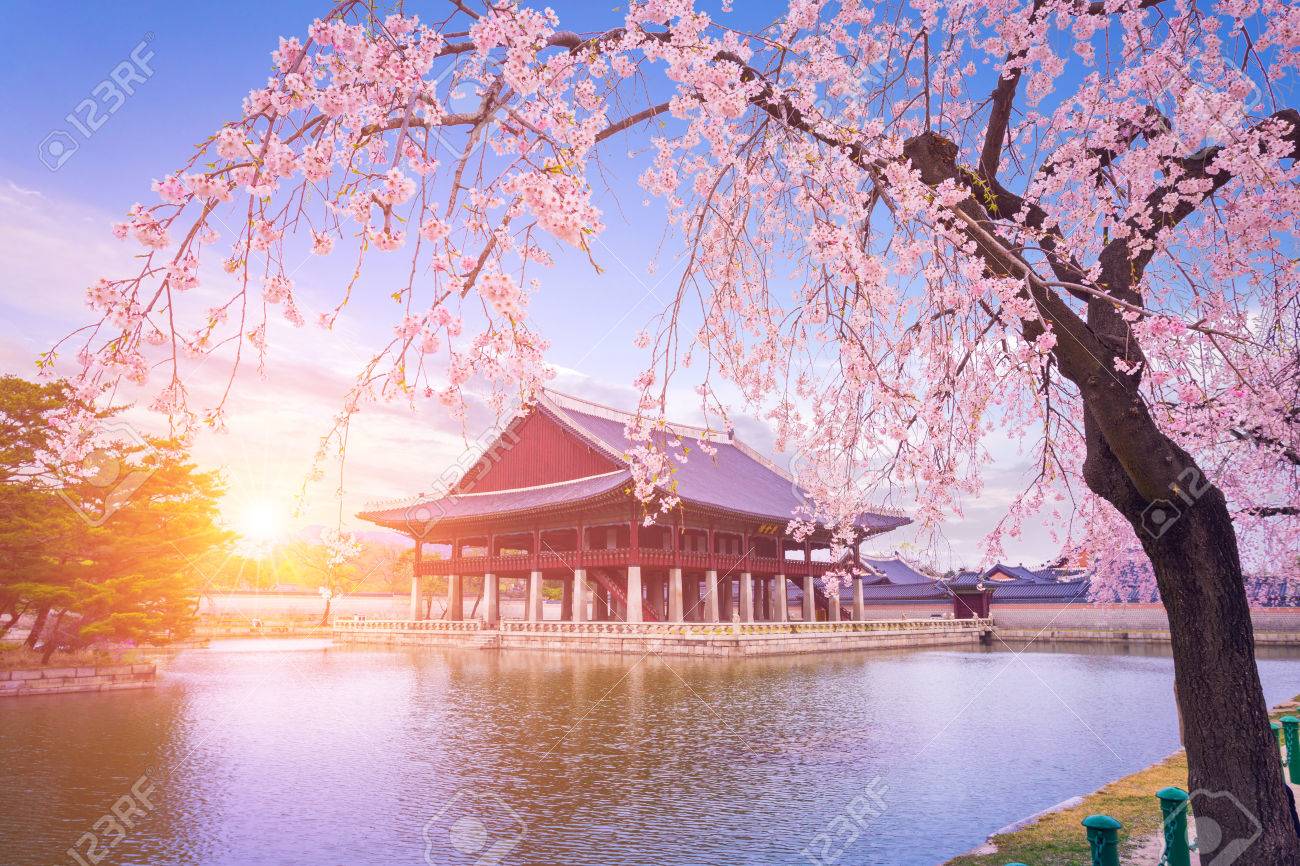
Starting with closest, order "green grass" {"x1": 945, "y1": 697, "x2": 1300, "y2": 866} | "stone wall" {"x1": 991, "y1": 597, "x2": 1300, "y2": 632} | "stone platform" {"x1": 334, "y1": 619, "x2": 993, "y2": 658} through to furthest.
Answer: "green grass" {"x1": 945, "y1": 697, "x2": 1300, "y2": 866} < "stone platform" {"x1": 334, "y1": 619, "x2": 993, "y2": 658} < "stone wall" {"x1": 991, "y1": 597, "x2": 1300, "y2": 632}

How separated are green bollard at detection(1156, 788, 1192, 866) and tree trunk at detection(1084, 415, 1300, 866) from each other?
118 mm

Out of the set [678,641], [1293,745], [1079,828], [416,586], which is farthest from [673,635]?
[1079,828]

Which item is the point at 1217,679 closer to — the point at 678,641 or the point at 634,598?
the point at 678,641

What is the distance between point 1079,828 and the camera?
6.25 meters

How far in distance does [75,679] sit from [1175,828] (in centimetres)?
2040

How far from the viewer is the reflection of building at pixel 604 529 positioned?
31234mm

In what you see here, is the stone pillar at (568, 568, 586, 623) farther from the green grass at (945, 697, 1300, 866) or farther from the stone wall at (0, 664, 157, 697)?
the green grass at (945, 697, 1300, 866)

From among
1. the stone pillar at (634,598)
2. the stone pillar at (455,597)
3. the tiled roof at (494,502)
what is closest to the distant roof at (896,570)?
the tiled roof at (494,502)

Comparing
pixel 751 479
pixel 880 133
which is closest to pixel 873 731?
pixel 880 133

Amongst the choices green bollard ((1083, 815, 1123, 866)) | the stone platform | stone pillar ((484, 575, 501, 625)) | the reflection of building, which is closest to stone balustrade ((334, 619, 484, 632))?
the stone platform

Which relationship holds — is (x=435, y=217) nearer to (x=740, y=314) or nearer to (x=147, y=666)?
(x=740, y=314)

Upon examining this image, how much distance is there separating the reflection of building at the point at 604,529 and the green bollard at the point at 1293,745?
2217 cm

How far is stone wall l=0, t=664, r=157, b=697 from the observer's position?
1628cm

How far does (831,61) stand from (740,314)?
1.99m
